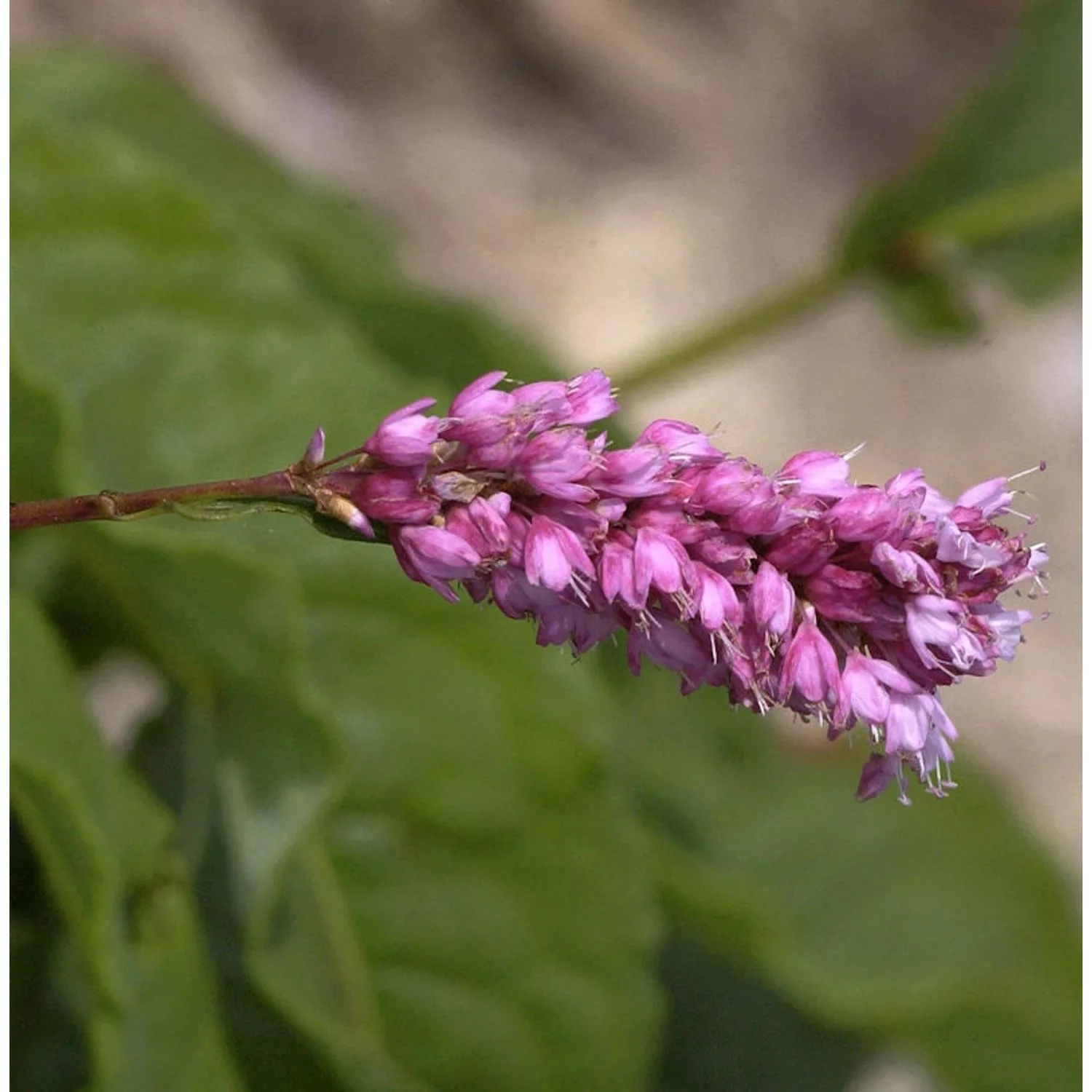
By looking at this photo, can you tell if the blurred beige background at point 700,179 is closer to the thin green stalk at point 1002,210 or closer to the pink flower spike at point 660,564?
the thin green stalk at point 1002,210

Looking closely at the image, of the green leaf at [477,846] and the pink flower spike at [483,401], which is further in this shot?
the green leaf at [477,846]

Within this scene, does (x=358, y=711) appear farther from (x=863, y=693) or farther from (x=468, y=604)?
(x=863, y=693)

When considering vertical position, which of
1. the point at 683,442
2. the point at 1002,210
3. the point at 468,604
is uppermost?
the point at 1002,210

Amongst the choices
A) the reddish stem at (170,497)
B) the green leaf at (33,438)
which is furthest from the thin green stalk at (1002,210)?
the reddish stem at (170,497)

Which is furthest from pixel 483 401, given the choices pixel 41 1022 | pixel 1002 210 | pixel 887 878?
pixel 887 878

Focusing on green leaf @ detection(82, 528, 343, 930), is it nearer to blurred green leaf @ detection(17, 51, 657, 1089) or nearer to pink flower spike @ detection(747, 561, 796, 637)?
blurred green leaf @ detection(17, 51, 657, 1089)

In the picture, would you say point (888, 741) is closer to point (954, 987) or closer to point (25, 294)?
point (25, 294)
